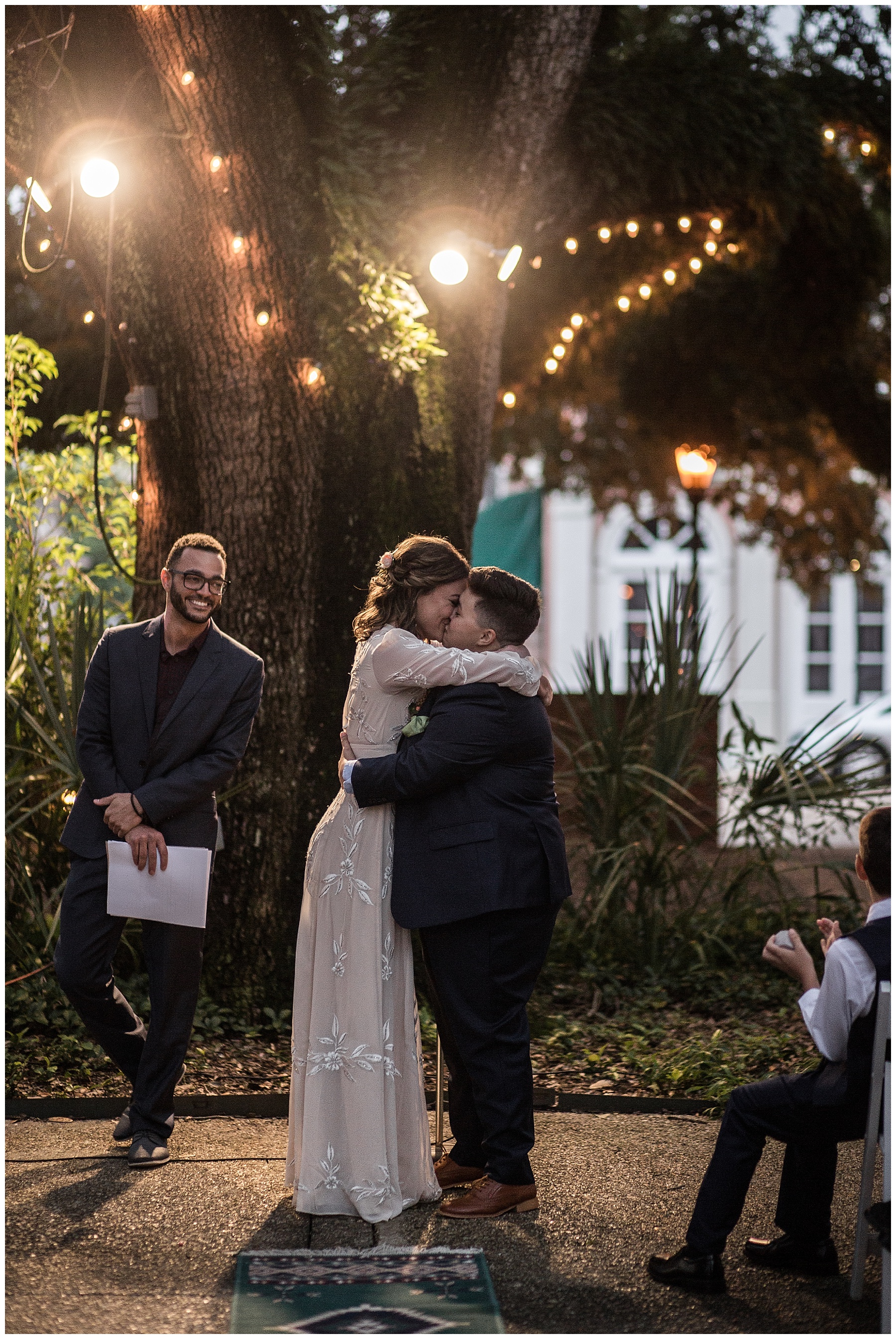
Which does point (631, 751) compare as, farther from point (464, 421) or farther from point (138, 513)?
point (138, 513)

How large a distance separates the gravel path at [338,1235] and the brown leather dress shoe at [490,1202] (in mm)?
36

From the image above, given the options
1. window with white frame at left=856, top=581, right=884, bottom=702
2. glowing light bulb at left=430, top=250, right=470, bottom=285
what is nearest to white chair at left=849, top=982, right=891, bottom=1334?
glowing light bulb at left=430, top=250, right=470, bottom=285

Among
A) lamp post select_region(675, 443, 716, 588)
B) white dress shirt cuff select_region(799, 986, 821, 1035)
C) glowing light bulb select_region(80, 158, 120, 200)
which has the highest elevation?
lamp post select_region(675, 443, 716, 588)

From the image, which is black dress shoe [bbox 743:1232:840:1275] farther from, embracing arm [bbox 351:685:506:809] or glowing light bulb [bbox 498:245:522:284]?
glowing light bulb [bbox 498:245:522:284]

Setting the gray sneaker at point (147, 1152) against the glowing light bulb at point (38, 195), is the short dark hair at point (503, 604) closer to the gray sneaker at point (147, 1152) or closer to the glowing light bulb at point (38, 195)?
the gray sneaker at point (147, 1152)

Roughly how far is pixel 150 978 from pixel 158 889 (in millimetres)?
322

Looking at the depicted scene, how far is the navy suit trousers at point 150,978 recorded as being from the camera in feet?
13.8

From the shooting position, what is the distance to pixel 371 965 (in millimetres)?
3777

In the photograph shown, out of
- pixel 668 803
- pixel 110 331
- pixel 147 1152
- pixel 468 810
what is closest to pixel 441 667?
pixel 468 810

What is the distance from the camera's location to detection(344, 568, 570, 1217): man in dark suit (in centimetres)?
376

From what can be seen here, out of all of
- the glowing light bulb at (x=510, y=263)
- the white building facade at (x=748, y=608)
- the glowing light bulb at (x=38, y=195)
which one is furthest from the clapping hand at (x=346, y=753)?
the white building facade at (x=748, y=608)

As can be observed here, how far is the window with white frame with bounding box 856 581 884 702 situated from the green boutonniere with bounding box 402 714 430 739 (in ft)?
99.8

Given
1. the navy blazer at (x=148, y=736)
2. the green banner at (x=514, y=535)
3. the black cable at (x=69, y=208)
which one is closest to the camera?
the navy blazer at (x=148, y=736)

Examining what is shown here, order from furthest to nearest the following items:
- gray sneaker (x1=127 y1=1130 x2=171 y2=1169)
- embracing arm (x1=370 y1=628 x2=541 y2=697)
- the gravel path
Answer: gray sneaker (x1=127 y1=1130 x2=171 y2=1169), embracing arm (x1=370 y1=628 x2=541 y2=697), the gravel path
